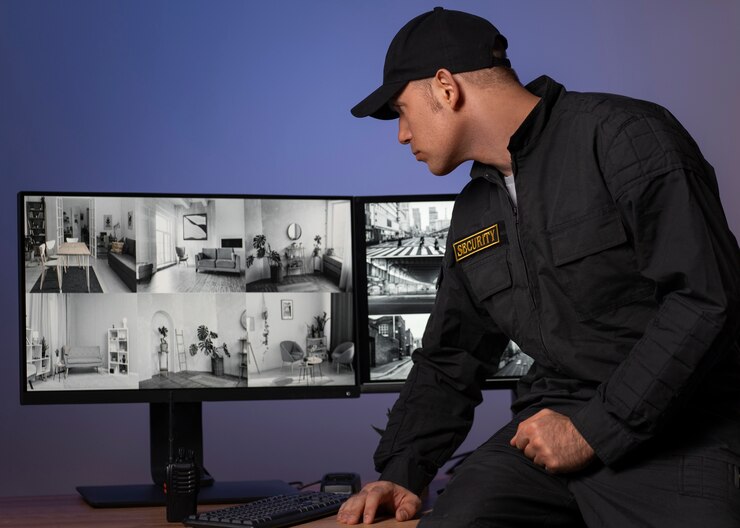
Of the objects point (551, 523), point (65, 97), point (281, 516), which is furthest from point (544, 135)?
point (65, 97)

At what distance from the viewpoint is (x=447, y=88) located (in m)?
1.57

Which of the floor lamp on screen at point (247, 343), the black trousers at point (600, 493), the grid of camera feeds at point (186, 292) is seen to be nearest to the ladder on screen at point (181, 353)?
the grid of camera feeds at point (186, 292)

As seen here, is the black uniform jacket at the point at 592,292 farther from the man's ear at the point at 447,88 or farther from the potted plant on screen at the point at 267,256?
the potted plant on screen at the point at 267,256

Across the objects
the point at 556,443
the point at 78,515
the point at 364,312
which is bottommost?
the point at 78,515

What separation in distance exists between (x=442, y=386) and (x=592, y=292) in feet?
1.25

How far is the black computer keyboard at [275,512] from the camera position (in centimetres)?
150

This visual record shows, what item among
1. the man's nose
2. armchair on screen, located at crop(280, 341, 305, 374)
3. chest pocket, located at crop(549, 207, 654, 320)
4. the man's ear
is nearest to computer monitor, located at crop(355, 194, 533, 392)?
armchair on screen, located at crop(280, 341, 305, 374)

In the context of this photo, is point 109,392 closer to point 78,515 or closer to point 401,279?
point 78,515

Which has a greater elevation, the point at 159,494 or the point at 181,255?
the point at 181,255

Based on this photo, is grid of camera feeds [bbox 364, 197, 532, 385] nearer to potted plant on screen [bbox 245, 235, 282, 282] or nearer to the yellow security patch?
potted plant on screen [bbox 245, 235, 282, 282]

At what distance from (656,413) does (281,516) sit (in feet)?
1.96

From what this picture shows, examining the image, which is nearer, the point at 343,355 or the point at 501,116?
the point at 501,116

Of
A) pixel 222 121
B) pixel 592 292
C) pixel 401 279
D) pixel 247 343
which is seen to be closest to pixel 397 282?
pixel 401 279

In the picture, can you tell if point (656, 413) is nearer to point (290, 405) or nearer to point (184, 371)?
point (184, 371)
